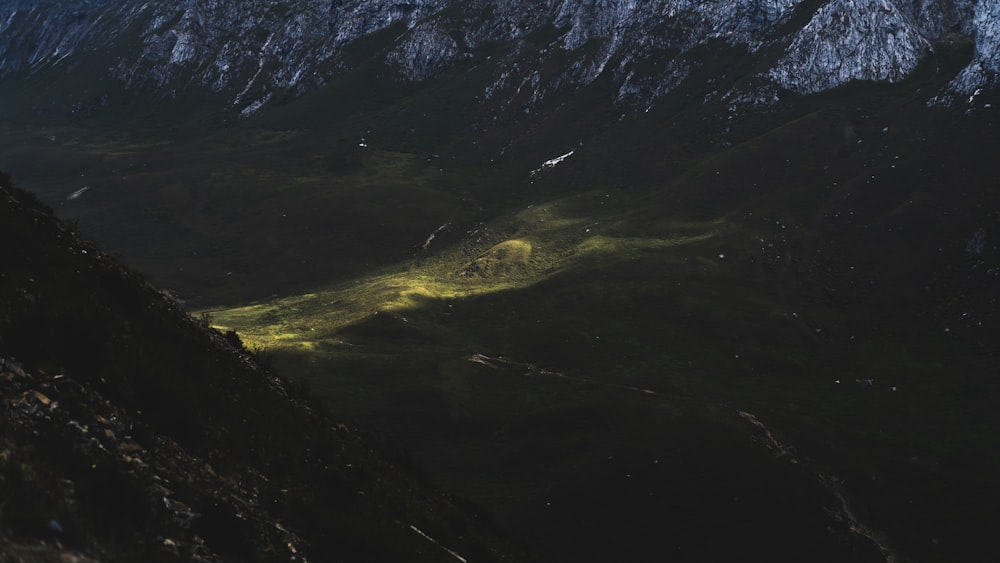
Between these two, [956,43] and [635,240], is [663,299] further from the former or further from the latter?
[956,43]

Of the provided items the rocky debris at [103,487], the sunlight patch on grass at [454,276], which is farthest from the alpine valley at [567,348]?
the sunlight patch on grass at [454,276]

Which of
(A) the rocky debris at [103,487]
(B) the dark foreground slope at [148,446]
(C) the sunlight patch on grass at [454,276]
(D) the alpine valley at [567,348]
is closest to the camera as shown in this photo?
(A) the rocky debris at [103,487]

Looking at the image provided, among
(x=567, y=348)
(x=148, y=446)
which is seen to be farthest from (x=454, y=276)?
(x=148, y=446)

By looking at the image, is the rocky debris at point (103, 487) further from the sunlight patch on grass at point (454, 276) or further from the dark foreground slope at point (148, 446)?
the sunlight patch on grass at point (454, 276)

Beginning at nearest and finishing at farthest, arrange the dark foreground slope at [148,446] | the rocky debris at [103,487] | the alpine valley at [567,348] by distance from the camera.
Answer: the rocky debris at [103,487], the dark foreground slope at [148,446], the alpine valley at [567,348]

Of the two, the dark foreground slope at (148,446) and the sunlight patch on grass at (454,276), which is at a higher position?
the dark foreground slope at (148,446)

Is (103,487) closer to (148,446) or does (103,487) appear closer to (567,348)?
(148,446)

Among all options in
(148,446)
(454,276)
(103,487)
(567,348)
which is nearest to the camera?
(103,487)
